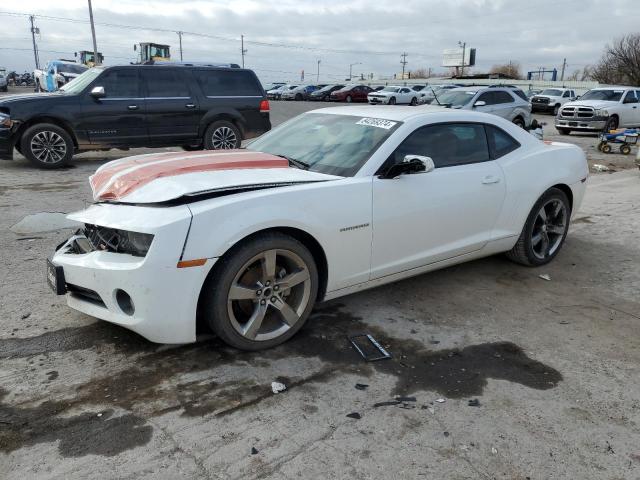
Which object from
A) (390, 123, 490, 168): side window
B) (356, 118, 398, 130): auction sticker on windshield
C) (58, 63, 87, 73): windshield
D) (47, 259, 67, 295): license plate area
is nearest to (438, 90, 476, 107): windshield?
(390, 123, 490, 168): side window

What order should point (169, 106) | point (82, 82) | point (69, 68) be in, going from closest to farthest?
point (82, 82)
point (169, 106)
point (69, 68)

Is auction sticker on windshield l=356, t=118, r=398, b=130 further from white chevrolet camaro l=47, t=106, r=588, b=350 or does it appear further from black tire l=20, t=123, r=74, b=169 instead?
black tire l=20, t=123, r=74, b=169

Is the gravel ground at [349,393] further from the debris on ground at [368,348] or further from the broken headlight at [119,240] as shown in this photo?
the broken headlight at [119,240]

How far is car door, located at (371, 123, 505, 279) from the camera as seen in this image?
3.81m

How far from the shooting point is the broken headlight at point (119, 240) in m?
3.03

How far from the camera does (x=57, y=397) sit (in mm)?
2863

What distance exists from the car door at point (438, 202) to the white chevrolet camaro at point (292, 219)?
1 cm

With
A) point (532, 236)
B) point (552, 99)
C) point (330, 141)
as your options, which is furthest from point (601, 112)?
point (330, 141)

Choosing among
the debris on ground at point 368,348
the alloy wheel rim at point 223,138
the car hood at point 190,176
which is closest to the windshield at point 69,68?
the alloy wheel rim at point 223,138

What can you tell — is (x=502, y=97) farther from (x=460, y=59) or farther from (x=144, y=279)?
(x=460, y=59)

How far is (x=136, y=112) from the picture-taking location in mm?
9844

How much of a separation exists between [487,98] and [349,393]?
A: 1594cm

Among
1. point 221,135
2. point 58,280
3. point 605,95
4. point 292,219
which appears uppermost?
point 605,95

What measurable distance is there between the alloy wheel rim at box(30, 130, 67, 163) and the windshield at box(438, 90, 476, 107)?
11553mm
